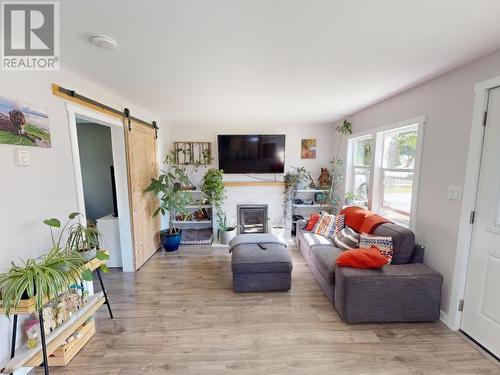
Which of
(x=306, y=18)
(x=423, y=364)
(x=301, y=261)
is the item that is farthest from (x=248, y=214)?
(x=306, y=18)

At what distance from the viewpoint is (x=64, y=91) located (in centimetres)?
188

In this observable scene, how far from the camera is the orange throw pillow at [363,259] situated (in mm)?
2043

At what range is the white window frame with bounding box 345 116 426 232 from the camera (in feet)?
7.57

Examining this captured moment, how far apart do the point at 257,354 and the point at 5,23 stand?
8.97 ft

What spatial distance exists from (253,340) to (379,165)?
269 centimetres

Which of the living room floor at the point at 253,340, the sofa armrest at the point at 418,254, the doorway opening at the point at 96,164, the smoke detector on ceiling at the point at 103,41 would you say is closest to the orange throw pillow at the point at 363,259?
the sofa armrest at the point at 418,254

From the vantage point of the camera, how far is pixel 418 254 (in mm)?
2223

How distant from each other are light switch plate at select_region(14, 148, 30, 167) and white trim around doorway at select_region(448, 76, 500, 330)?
3.36 metres

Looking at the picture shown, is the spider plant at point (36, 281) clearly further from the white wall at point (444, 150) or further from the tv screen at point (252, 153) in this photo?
the tv screen at point (252, 153)

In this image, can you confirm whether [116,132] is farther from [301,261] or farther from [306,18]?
[301,261]

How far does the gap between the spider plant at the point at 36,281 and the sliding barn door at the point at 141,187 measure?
5.44ft

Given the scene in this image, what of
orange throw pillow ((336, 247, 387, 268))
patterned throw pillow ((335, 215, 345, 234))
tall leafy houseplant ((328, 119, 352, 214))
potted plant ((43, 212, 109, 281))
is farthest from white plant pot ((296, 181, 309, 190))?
potted plant ((43, 212, 109, 281))

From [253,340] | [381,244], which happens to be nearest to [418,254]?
[381,244]

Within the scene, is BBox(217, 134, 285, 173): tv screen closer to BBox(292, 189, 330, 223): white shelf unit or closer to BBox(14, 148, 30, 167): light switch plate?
BBox(292, 189, 330, 223): white shelf unit
